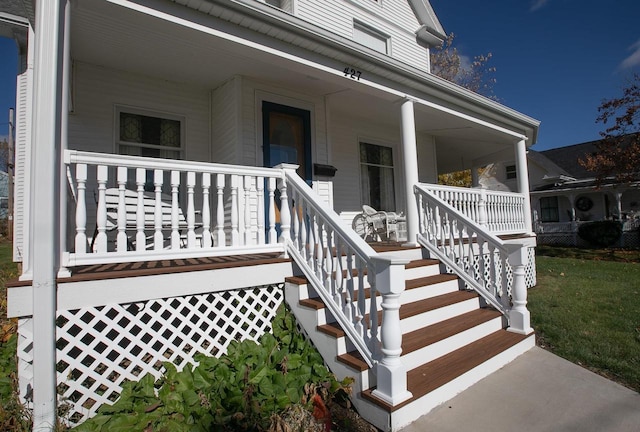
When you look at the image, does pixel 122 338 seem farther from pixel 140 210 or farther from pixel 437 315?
pixel 437 315

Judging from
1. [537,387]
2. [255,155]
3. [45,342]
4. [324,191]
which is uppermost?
[255,155]

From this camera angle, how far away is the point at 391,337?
240cm

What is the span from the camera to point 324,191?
603 centimetres

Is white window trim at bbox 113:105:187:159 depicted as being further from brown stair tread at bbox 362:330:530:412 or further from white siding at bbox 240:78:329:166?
brown stair tread at bbox 362:330:530:412

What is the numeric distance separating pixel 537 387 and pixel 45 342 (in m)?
3.80

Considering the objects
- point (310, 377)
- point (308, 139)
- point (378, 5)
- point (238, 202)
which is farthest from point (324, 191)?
point (378, 5)

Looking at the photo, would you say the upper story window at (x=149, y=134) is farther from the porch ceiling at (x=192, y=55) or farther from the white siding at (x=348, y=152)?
the white siding at (x=348, y=152)

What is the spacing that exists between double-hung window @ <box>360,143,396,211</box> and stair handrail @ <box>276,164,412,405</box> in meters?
3.86

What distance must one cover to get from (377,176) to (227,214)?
383 cm

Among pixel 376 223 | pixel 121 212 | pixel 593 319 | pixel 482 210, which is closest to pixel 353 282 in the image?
pixel 121 212

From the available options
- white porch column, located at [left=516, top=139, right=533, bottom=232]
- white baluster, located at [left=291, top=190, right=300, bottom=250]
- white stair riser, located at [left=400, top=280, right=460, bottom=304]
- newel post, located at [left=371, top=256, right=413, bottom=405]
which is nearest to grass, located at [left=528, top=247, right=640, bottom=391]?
white stair riser, located at [left=400, top=280, right=460, bottom=304]

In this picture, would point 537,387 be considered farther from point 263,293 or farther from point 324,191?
point 324,191

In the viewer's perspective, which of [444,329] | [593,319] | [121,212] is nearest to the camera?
[121,212]

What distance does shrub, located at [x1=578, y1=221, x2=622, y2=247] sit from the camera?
591 inches
